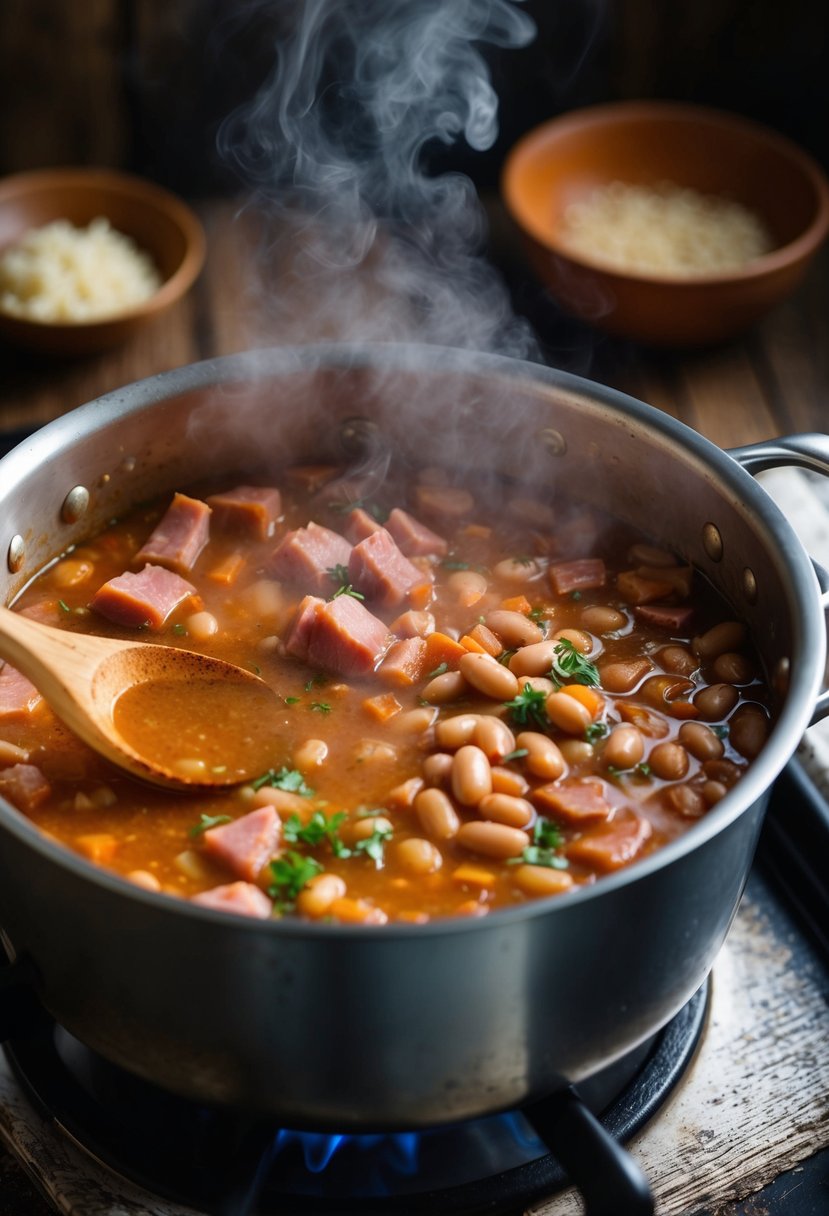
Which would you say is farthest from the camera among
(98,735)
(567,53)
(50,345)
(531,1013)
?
(567,53)

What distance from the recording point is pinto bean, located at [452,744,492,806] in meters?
2.49

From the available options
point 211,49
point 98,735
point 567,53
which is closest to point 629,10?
point 567,53

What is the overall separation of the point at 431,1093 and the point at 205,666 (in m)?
1.06

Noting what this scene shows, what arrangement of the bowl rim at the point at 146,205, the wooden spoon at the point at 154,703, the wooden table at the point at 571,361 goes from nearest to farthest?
the wooden spoon at the point at 154,703 → the bowl rim at the point at 146,205 → the wooden table at the point at 571,361

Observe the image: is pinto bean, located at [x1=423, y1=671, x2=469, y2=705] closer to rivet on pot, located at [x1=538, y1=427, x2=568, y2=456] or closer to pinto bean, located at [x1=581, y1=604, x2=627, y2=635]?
pinto bean, located at [x1=581, y1=604, x2=627, y2=635]

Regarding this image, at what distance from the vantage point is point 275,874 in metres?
2.32

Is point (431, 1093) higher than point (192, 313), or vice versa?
point (431, 1093)

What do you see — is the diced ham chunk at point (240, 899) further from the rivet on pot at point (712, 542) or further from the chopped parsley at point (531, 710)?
the rivet on pot at point (712, 542)

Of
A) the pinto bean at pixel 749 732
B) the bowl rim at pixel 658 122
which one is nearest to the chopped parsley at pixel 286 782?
the pinto bean at pixel 749 732

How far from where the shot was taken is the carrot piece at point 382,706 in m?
2.75

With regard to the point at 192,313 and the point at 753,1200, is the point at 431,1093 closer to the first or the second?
the point at 753,1200

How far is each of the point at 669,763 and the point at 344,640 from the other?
2.45ft

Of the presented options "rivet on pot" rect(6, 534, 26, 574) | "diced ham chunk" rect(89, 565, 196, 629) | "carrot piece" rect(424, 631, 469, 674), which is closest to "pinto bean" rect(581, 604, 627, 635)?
"carrot piece" rect(424, 631, 469, 674)

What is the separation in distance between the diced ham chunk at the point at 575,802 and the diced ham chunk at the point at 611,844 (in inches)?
1.1
